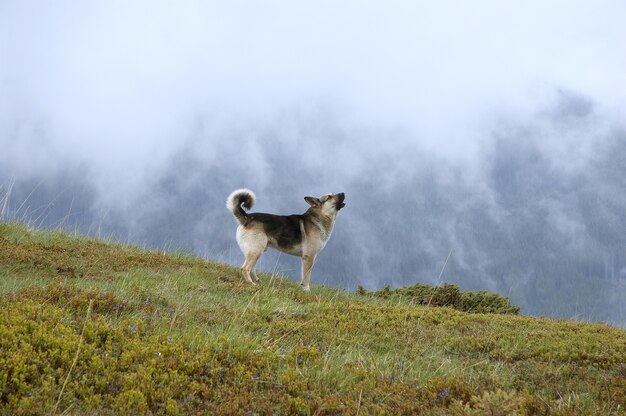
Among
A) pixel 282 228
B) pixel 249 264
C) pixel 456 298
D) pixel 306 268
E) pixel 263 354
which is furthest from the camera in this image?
pixel 456 298

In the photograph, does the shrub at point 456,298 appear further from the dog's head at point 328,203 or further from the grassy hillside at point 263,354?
the grassy hillside at point 263,354

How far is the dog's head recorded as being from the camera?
629 inches

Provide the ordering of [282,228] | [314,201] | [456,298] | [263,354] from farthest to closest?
[456,298] → [314,201] → [282,228] → [263,354]

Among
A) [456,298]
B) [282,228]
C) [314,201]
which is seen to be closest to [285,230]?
[282,228]

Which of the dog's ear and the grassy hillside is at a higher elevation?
the dog's ear

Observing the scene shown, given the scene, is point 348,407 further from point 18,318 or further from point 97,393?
point 18,318

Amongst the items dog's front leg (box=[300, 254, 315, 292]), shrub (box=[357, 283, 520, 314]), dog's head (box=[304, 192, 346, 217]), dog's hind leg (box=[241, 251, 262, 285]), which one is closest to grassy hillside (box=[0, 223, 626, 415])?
dog's hind leg (box=[241, 251, 262, 285])

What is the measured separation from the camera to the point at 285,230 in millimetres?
14773

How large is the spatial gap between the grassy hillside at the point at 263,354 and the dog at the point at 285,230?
7.32ft

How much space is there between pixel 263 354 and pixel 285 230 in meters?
8.21

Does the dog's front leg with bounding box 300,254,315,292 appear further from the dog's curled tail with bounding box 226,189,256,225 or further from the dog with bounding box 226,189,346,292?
the dog's curled tail with bounding box 226,189,256,225

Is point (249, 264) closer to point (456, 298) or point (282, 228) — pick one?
point (282, 228)

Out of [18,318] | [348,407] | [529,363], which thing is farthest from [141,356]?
[529,363]

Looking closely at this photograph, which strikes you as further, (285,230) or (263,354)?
(285,230)
